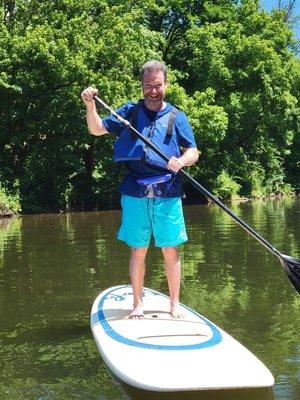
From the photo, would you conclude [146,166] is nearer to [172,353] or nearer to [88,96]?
[88,96]

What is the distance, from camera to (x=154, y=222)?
14.0ft

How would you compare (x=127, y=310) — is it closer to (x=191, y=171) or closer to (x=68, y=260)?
(x=68, y=260)

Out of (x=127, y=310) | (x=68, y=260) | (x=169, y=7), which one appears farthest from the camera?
(x=169, y=7)

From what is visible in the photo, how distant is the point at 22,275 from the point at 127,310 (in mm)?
3386

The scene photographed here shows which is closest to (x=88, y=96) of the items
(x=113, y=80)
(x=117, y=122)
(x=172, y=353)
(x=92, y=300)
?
(x=117, y=122)

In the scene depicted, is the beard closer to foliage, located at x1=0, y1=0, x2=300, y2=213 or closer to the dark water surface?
the dark water surface

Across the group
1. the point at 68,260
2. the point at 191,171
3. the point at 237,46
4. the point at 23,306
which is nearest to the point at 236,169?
the point at 191,171

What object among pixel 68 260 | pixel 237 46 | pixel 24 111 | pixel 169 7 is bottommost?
pixel 68 260

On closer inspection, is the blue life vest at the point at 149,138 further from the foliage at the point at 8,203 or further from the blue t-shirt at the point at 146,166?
the foliage at the point at 8,203

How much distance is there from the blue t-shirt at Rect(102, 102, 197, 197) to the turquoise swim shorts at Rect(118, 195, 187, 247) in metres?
0.05

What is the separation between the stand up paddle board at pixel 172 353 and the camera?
3072 millimetres

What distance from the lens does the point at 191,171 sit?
29547mm

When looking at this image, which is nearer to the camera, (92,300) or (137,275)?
(137,275)

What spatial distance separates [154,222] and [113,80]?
19.5 meters
